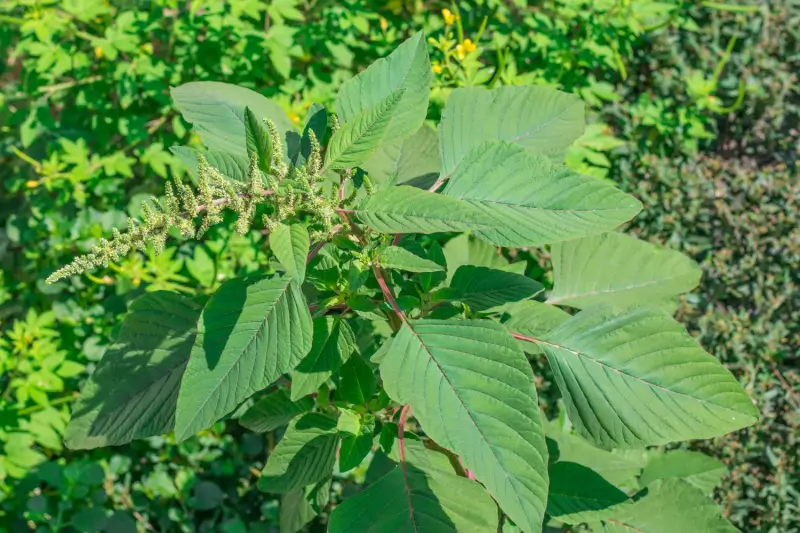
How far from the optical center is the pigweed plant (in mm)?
1076

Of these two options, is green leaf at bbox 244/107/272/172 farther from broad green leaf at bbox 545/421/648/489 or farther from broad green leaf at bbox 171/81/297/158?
broad green leaf at bbox 545/421/648/489

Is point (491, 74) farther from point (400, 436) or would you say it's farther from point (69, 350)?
point (69, 350)

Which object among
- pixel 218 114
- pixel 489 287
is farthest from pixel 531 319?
pixel 218 114

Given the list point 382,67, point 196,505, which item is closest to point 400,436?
point 382,67

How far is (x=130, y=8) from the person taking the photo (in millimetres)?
2633

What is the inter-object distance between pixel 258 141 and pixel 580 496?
969 millimetres

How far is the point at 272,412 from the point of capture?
5.11 ft

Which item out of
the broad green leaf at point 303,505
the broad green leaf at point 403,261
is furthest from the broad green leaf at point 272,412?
the broad green leaf at point 403,261

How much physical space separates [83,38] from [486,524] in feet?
7.57

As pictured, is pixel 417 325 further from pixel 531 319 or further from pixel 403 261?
pixel 531 319

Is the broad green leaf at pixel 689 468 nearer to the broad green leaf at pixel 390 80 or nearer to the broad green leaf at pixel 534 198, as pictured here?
the broad green leaf at pixel 534 198

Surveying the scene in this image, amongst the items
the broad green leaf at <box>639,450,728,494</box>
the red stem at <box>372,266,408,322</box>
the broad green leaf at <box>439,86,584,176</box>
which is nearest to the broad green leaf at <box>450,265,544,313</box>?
the red stem at <box>372,266,408,322</box>

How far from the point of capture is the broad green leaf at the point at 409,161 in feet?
5.04

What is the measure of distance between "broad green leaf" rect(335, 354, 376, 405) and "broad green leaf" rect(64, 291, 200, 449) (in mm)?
307
